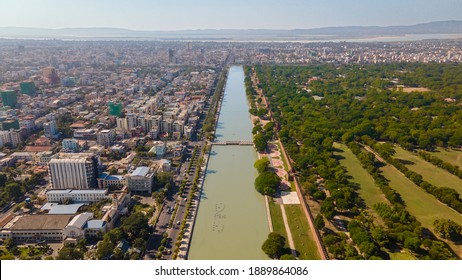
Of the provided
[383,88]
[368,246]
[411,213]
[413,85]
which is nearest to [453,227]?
[411,213]

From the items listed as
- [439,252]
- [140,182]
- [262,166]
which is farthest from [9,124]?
[439,252]

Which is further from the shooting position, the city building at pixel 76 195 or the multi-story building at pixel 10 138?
the multi-story building at pixel 10 138

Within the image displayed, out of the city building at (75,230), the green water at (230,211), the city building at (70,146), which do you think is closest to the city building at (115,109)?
the city building at (70,146)

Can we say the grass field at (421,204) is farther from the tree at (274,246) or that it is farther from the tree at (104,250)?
the tree at (104,250)

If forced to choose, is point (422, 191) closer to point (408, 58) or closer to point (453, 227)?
point (453, 227)

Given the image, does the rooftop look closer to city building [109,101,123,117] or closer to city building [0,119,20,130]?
city building [0,119,20,130]
